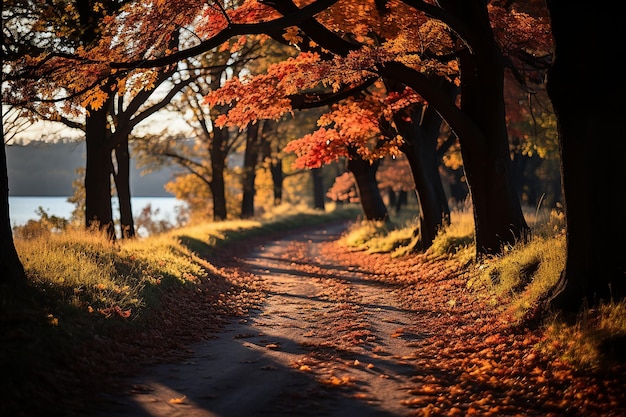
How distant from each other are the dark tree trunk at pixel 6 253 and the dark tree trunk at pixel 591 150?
6871 millimetres

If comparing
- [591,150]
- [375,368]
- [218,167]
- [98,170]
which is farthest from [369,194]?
[375,368]

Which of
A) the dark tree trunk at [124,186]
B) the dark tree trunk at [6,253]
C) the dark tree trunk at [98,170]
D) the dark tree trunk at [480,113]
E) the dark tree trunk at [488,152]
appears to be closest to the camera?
the dark tree trunk at [6,253]

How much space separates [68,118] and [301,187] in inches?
2141

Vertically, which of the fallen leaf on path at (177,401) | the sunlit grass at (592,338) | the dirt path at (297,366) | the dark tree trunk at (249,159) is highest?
the dark tree trunk at (249,159)

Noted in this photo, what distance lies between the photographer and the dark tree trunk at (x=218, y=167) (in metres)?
31.0

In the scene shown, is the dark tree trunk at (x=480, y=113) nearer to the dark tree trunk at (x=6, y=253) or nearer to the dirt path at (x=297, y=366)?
the dirt path at (x=297, y=366)

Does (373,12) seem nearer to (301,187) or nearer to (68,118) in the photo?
(68,118)

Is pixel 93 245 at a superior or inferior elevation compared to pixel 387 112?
inferior

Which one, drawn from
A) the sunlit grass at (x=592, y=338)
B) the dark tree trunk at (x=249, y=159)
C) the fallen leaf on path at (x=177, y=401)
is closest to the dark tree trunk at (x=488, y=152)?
the sunlit grass at (x=592, y=338)

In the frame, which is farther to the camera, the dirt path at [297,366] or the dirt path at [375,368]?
the dirt path at [297,366]

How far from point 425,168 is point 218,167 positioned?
15929mm

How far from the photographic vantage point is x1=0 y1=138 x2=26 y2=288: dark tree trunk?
306 inches

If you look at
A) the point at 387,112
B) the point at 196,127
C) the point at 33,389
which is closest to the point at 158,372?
the point at 33,389

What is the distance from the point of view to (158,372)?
7.54 m
